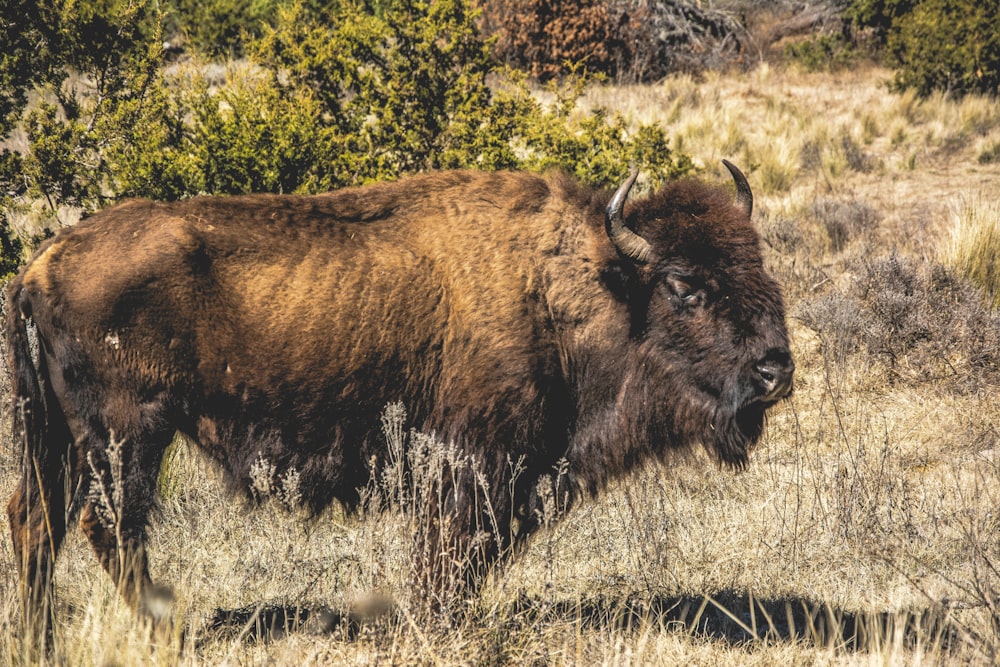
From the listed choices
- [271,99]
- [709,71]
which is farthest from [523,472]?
[709,71]

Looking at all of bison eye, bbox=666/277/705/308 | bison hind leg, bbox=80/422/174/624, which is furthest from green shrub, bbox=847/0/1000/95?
bison hind leg, bbox=80/422/174/624

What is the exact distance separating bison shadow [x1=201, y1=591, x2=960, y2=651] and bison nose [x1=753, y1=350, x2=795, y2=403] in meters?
0.97

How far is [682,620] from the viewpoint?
4.23 meters

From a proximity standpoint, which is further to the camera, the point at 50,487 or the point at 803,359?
the point at 803,359

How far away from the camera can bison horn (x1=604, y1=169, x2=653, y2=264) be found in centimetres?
416

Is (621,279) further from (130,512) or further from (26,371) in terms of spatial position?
(26,371)

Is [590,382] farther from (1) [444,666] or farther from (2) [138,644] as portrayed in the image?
(2) [138,644]

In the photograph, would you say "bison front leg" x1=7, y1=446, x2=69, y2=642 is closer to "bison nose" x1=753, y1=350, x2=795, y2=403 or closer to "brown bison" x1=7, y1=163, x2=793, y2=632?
"brown bison" x1=7, y1=163, x2=793, y2=632

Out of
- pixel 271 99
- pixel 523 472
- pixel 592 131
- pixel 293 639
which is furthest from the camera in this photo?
pixel 592 131

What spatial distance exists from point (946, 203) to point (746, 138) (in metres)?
4.51

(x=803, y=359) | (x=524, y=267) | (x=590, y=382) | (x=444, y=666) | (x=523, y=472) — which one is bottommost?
(x=803, y=359)

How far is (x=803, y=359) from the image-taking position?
8.41 metres

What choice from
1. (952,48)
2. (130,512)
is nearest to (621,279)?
(130,512)

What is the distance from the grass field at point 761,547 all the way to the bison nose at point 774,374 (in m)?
0.81
